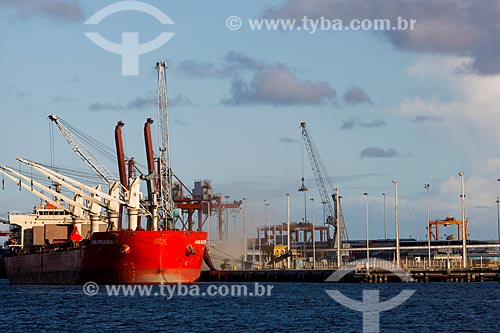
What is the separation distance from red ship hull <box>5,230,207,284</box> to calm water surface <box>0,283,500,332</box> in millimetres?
5964

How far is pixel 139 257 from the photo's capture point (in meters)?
116

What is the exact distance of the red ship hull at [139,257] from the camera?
115938 mm

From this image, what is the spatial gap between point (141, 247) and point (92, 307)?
87.5ft

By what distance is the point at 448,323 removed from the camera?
236ft

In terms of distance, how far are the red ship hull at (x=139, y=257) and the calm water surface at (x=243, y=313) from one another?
596 cm

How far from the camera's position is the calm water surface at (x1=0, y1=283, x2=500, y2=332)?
232 ft

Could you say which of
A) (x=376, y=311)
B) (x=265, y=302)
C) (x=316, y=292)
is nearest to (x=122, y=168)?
(x=316, y=292)
